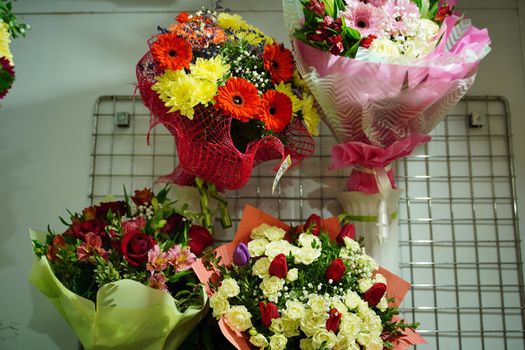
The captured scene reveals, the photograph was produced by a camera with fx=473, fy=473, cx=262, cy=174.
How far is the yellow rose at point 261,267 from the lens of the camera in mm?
921

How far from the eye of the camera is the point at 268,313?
0.86m

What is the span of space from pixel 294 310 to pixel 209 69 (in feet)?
1.73

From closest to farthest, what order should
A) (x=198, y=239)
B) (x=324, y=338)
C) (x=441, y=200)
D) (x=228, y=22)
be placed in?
(x=324, y=338) → (x=198, y=239) → (x=228, y=22) → (x=441, y=200)

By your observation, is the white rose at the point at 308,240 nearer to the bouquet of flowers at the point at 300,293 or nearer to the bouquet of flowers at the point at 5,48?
the bouquet of flowers at the point at 300,293

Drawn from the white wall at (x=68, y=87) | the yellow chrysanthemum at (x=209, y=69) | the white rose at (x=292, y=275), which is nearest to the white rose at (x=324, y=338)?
the white rose at (x=292, y=275)

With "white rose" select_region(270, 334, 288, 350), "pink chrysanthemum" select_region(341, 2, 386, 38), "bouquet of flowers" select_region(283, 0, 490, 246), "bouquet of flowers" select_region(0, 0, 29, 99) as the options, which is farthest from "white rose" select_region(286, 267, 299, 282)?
"bouquet of flowers" select_region(0, 0, 29, 99)

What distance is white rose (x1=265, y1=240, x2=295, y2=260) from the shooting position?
3.10 ft

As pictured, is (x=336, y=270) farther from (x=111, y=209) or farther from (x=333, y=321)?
(x=111, y=209)

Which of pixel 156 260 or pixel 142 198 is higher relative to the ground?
pixel 142 198

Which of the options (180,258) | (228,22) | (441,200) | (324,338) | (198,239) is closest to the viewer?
(324,338)

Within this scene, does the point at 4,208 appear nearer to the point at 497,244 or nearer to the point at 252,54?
the point at 252,54

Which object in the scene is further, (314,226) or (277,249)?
(314,226)

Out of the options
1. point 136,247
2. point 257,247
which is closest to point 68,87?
point 136,247

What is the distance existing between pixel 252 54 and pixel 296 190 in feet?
1.40
